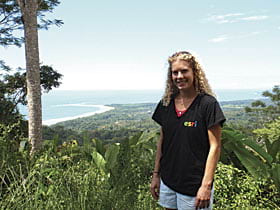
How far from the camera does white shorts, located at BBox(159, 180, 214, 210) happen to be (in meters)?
1.57

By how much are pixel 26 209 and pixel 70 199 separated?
0.84 feet

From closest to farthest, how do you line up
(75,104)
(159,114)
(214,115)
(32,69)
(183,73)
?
(214,115)
(183,73)
(159,114)
(32,69)
(75,104)

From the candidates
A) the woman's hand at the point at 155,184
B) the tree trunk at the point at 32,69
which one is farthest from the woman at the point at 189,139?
the tree trunk at the point at 32,69

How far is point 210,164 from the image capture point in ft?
4.87

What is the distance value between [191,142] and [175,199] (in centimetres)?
42

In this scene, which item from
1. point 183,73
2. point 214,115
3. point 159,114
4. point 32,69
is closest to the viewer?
point 214,115

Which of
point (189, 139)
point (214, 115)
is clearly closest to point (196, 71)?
point (214, 115)

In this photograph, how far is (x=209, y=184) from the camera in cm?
150

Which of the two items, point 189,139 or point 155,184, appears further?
point 155,184

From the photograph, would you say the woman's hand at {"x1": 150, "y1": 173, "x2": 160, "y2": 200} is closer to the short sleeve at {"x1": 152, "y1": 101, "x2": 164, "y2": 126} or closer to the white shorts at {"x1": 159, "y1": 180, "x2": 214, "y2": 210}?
the white shorts at {"x1": 159, "y1": 180, "x2": 214, "y2": 210}

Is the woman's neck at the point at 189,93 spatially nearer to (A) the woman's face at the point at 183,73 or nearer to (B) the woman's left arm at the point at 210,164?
(A) the woman's face at the point at 183,73

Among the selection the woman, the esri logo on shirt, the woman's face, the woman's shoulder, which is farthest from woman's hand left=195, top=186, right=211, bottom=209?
the woman's face

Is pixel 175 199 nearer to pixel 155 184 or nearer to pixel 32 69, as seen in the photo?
pixel 155 184

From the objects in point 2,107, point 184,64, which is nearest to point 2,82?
point 2,107
